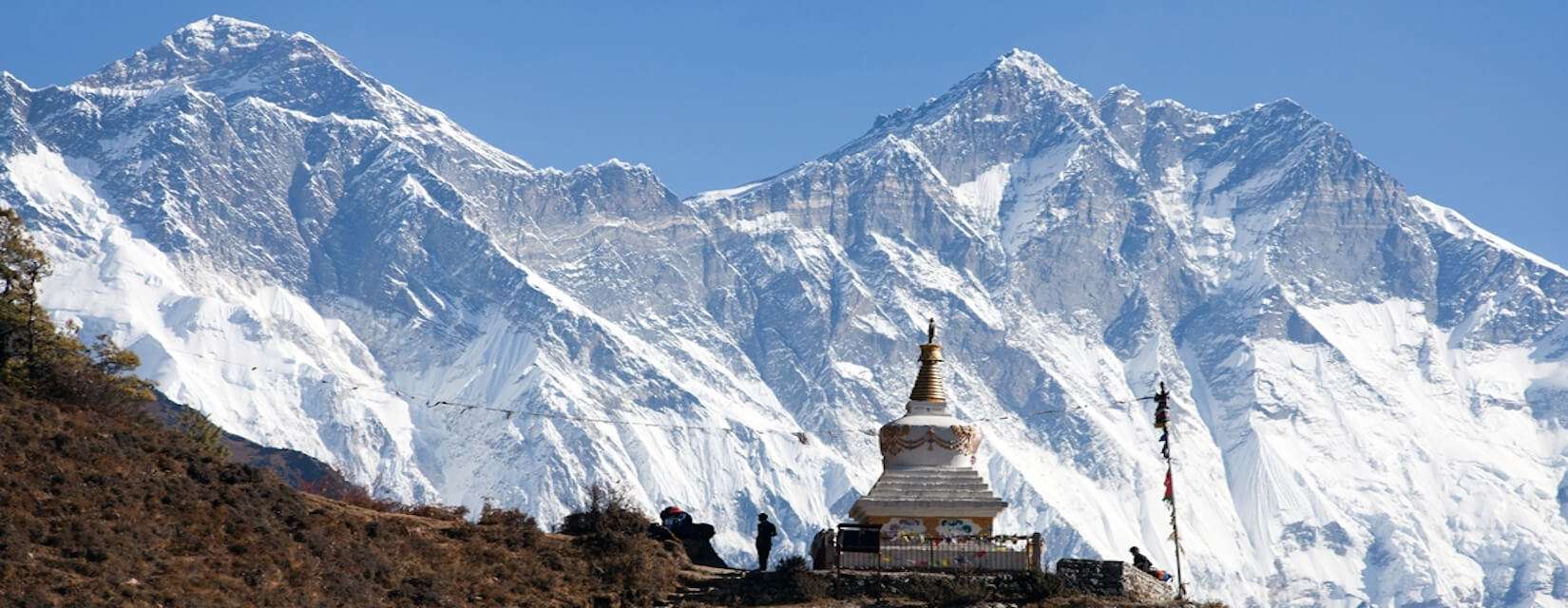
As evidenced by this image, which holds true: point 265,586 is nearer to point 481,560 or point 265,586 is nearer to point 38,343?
point 481,560

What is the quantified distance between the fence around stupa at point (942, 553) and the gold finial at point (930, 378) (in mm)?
14618

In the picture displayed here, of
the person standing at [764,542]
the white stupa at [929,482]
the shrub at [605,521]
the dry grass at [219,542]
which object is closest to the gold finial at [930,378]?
the white stupa at [929,482]

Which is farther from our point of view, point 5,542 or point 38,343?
point 38,343

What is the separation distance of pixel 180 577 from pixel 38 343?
1731 cm

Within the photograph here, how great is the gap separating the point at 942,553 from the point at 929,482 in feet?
29.4

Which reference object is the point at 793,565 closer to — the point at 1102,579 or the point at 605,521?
the point at 605,521

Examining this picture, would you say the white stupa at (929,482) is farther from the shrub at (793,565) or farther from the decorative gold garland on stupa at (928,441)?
the shrub at (793,565)

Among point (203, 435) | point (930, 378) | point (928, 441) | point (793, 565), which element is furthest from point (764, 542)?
point (203, 435)

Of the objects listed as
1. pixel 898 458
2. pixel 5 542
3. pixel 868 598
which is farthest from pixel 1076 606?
pixel 5 542

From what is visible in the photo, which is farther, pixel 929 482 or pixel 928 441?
pixel 928 441

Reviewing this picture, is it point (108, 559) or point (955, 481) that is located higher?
point (955, 481)

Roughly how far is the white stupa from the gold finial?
85mm

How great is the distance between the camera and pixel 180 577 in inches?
2280

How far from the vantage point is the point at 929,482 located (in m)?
79.1
